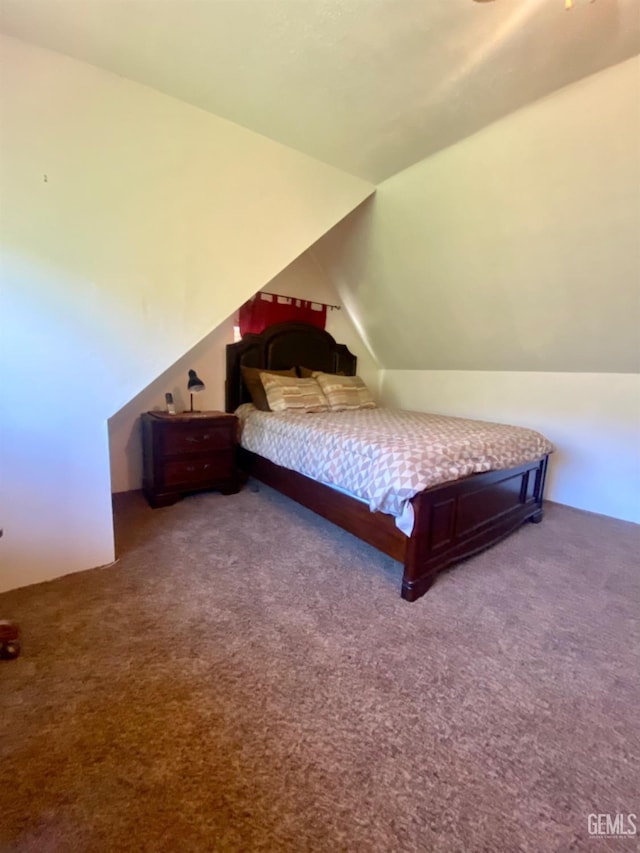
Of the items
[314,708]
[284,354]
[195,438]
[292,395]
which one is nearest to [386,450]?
[314,708]

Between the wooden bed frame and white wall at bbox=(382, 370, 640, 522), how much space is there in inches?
26.8

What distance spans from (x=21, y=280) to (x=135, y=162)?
812 mm

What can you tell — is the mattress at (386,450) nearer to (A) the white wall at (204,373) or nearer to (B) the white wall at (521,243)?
(A) the white wall at (204,373)

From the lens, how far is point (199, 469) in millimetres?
3059

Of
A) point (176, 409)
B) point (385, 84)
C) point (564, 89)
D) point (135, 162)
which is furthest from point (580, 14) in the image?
point (176, 409)

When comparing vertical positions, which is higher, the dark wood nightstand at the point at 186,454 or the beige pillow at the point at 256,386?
the beige pillow at the point at 256,386

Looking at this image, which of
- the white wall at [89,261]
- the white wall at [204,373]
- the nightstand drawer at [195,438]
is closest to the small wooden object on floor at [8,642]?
the white wall at [89,261]

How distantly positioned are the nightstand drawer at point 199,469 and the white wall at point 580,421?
2470 millimetres

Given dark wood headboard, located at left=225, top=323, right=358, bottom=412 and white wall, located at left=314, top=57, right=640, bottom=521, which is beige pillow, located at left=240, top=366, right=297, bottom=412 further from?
white wall, located at left=314, top=57, right=640, bottom=521

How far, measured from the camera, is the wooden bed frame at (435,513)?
1.92 metres

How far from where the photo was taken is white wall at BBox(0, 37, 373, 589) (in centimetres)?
174

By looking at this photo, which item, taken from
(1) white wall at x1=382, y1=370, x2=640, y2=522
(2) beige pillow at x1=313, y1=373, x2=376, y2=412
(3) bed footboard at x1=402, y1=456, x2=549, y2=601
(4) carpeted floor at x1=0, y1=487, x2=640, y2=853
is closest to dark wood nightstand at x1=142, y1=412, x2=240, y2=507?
(4) carpeted floor at x1=0, y1=487, x2=640, y2=853

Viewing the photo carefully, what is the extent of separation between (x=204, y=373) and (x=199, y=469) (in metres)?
0.96

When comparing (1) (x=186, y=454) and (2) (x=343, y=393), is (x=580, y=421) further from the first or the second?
(1) (x=186, y=454)
